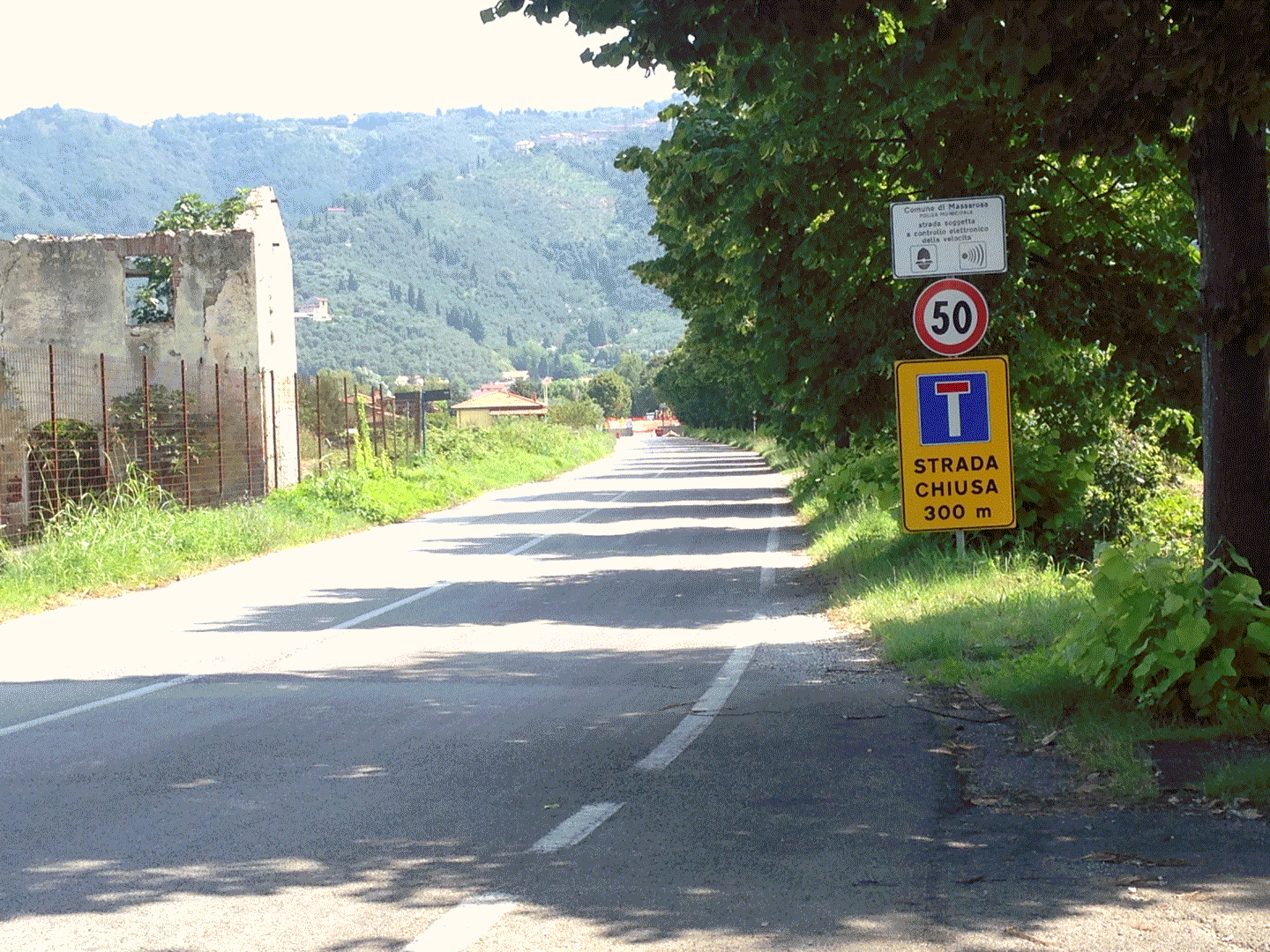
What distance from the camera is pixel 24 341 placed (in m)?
33.0

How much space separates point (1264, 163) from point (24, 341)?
1195 inches

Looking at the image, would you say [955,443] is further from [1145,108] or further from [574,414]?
[574,414]

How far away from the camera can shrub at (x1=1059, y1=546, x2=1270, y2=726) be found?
7.16m

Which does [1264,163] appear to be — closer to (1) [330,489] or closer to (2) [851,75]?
(2) [851,75]

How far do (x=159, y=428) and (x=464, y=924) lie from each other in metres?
19.9

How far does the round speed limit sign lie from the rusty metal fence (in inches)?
440

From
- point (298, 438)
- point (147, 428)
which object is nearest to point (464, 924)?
point (147, 428)

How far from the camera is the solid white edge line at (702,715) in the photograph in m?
7.17

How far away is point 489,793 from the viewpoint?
6.49 m

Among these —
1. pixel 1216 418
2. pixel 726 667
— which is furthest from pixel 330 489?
pixel 1216 418

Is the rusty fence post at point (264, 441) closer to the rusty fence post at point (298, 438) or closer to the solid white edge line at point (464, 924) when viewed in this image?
the rusty fence post at point (298, 438)

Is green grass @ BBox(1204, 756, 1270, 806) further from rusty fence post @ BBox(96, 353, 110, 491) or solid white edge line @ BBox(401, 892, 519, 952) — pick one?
rusty fence post @ BBox(96, 353, 110, 491)

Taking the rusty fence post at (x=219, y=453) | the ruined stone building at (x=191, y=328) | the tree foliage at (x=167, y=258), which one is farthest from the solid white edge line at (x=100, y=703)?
the tree foliage at (x=167, y=258)

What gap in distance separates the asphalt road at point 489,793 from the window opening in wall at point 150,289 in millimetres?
21521
